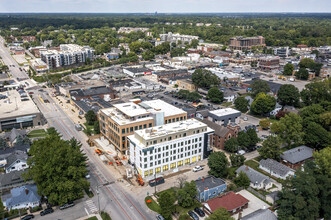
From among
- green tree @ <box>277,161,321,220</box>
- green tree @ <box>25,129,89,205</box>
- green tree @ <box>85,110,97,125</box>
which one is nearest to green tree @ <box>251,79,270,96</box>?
green tree @ <box>85,110,97,125</box>

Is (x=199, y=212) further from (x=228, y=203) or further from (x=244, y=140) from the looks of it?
(x=244, y=140)

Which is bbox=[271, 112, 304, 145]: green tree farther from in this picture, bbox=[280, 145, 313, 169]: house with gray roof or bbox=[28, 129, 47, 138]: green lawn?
bbox=[28, 129, 47, 138]: green lawn

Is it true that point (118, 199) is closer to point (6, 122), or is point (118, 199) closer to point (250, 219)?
point (250, 219)

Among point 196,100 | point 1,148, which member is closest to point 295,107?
point 196,100

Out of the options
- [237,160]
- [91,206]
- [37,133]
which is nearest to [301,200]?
[237,160]

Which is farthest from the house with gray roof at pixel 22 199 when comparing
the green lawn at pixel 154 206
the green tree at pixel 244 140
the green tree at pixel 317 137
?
the green tree at pixel 317 137

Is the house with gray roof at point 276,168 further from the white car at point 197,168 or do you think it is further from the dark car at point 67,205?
the dark car at point 67,205
